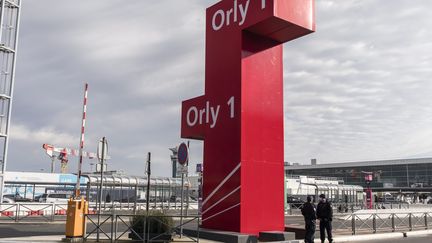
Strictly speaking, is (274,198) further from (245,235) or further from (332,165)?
(332,165)

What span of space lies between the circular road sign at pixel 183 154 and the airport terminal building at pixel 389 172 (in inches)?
3412

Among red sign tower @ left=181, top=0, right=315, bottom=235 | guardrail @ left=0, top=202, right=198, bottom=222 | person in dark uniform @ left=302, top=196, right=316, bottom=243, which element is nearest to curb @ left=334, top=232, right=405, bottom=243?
person in dark uniform @ left=302, top=196, right=316, bottom=243

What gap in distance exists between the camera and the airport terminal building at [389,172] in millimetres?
99438

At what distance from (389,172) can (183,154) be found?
10204 cm

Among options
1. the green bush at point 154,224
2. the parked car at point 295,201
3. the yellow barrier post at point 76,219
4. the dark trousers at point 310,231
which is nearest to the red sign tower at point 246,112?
the dark trousers at point 310,231

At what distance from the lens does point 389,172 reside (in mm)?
105312

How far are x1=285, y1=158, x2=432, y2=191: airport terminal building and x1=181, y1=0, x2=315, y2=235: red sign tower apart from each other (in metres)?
85.1

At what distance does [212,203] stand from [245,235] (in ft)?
7.33

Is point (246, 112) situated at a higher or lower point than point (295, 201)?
higher

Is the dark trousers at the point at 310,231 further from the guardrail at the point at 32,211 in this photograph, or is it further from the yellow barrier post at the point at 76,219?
the guardrail at the point at 32,211

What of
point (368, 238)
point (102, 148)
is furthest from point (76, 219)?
point (368, 238)

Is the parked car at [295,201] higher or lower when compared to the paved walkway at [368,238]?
higher

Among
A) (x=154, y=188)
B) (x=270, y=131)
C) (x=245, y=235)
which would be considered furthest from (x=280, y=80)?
(x=154, y=188)

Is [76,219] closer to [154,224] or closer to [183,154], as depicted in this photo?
[154,224]
